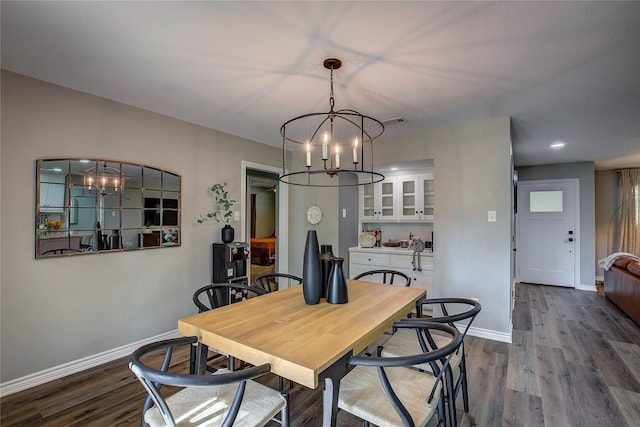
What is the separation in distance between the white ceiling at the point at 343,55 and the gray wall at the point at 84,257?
0.22m

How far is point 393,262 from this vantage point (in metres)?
4.35

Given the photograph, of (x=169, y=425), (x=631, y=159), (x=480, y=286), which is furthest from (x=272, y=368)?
(x=631, y=159)

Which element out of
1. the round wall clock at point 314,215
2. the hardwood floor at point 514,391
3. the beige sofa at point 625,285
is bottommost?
the hardwood floor at point 514,391

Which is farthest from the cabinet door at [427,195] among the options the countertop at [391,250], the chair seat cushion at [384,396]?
the chair seat cushion at [384,396]

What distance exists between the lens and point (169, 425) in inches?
42.9

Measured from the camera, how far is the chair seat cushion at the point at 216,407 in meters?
1.24

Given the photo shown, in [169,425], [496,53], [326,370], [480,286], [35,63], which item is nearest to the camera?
[169,425]

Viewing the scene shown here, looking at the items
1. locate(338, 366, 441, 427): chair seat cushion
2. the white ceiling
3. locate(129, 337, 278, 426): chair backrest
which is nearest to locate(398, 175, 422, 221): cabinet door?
the white ceiling

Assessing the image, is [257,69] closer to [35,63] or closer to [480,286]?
[35,63]

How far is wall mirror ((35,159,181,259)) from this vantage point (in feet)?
7.99

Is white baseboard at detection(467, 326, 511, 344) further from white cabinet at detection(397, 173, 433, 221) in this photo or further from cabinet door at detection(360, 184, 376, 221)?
cabinet door at detection(360, 184, 376, 221)

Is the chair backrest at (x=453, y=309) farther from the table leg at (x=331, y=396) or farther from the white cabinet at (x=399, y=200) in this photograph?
the white cabinet at (x=399, y=200)

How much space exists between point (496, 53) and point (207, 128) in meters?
2.98

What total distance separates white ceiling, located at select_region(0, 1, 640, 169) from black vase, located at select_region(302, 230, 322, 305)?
122 cm
